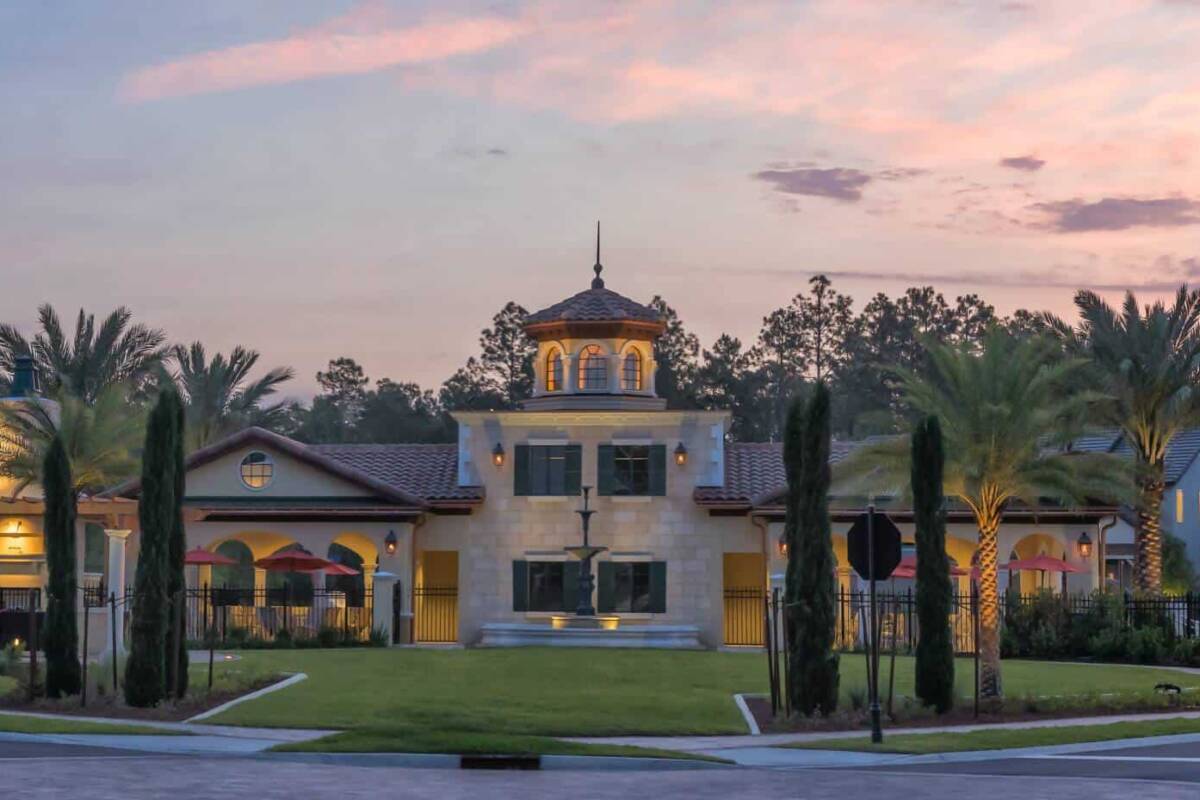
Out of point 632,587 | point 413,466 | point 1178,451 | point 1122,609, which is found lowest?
point 1122,609

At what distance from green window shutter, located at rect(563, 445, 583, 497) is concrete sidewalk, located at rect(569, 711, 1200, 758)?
2255 cm

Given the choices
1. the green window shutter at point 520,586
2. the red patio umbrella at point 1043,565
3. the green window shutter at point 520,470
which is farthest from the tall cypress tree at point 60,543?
the red patio umbrella at point 1043,565

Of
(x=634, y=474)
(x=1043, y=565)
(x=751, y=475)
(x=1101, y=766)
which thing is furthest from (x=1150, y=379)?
(x=1101, y=766)

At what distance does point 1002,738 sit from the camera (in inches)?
922

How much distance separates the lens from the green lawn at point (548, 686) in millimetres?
25125

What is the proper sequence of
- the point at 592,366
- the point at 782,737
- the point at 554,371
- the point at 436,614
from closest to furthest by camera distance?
the point at 782,737 → the point at 436,614 → the point at 592,366 → the point at 554,371

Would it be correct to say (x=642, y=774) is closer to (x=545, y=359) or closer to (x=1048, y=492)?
(x=1048, y=492)

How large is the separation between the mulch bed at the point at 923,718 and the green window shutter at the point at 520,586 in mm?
19431

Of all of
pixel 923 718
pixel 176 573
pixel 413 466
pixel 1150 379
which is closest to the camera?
pixel 923 718

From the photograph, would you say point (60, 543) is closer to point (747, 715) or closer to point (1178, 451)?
point (747, 715)

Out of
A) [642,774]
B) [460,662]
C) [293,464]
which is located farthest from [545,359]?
[642,774]

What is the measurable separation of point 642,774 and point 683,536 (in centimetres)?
2789

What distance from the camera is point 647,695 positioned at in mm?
29453

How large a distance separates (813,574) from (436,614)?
2357 centimetres
